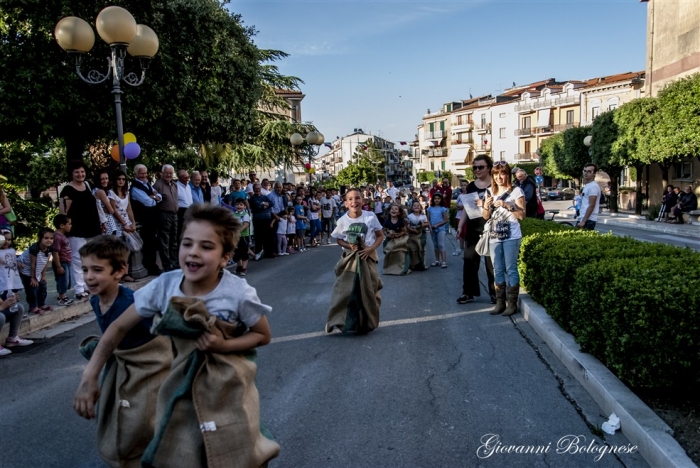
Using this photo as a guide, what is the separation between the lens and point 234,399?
2.50 m

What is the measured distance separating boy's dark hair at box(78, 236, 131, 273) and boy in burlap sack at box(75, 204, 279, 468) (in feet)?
2.13

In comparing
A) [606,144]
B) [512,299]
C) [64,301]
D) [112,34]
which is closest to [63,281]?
[64,301]

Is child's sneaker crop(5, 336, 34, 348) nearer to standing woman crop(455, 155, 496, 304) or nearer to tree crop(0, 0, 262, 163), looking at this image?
standing woman crop(455, 155, 496, 304)

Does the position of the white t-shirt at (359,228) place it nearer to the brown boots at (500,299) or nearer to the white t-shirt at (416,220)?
the brown boots at (500,299)

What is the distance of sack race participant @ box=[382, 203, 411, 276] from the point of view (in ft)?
39.2

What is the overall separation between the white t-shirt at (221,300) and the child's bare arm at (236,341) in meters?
0.04

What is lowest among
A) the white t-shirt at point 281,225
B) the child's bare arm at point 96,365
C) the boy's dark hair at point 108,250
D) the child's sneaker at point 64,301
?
the child's sneaker at point 64,301

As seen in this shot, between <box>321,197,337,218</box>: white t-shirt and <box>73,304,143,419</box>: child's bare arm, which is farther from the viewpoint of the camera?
<box>321,197,337,218</box>: white t-shirt

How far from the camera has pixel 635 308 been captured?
4066 millimetres

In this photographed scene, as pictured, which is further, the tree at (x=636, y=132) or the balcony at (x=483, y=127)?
the balcony at (x=483, y=127)

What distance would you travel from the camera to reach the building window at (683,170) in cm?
2956

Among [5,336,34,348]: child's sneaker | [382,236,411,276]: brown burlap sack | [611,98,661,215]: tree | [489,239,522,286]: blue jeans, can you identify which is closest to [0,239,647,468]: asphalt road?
[5,336,34,348]: child's sneaker

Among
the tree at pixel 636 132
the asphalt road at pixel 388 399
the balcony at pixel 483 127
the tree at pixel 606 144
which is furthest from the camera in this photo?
the balcony at pixel 483 127

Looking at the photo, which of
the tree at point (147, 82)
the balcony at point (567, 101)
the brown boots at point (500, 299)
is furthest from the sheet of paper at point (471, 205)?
the balcony at point (567, 101)
